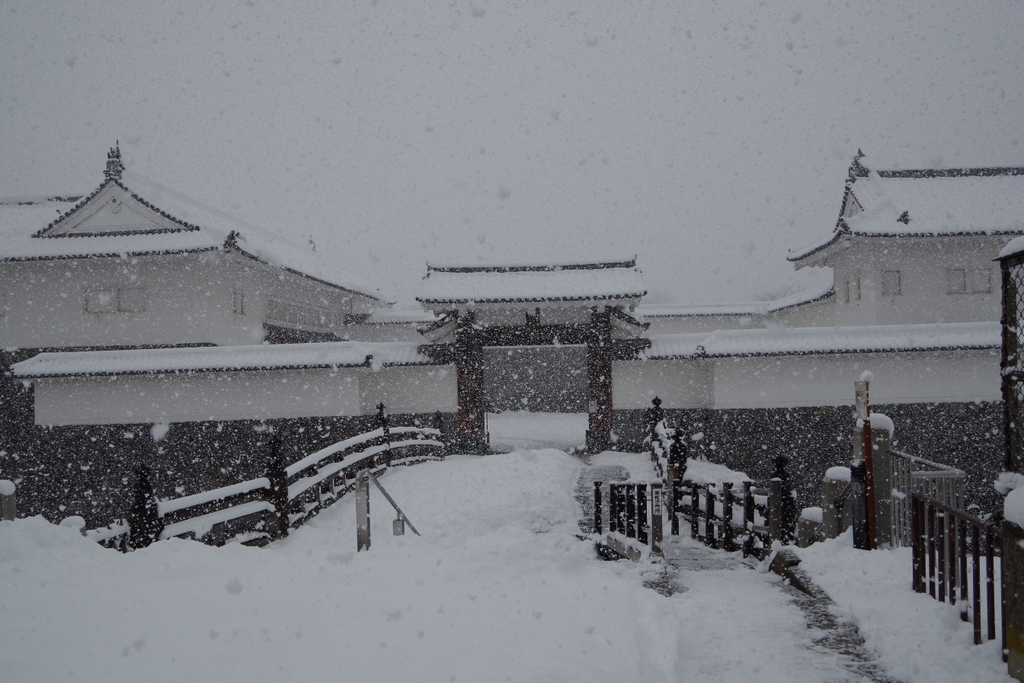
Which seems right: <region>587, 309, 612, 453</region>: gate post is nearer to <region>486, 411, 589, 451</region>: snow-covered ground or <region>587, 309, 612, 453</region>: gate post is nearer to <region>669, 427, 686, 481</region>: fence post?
<region>486, 411, 589, 451</region>: snow-covered ground

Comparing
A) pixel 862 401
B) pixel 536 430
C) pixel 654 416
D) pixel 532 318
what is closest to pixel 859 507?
pixel 862 401

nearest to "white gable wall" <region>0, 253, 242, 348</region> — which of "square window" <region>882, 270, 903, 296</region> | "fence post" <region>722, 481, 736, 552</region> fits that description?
"fence post" <region>722, 481, 736, 552</region>

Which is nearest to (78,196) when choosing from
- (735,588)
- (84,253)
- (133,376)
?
(84,253)

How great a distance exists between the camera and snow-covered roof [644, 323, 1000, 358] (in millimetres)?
17766

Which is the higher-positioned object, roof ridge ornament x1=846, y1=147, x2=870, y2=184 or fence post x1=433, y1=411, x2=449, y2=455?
roof ridge ornament x1=846, y1=147, x2=870, y2=184

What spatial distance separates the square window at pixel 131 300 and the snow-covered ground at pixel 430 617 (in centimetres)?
1698

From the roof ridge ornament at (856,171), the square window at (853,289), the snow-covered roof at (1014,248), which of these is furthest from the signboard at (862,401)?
the roof ridge ornament at (856,171)

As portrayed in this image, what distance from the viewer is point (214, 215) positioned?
87.9ft

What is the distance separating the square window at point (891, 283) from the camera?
21.5 m

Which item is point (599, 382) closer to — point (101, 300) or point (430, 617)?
point (430, 617)

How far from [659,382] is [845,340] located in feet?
16.9

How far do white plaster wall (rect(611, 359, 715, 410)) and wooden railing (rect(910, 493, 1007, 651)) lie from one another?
45.5 ft

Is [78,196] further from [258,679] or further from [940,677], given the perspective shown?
[940,677]

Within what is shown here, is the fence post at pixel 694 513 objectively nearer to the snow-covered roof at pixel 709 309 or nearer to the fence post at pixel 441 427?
the fence post at pixel 441 427
